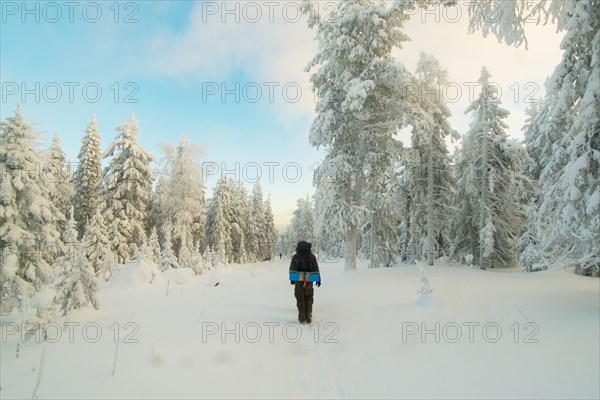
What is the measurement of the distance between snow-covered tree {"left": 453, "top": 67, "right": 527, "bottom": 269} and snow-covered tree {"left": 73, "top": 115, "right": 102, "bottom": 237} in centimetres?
2912

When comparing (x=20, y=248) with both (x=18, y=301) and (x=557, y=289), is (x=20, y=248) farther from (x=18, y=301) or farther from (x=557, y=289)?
(x=557, y=289)

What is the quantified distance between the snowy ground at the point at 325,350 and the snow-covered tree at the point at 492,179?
38.6 feet

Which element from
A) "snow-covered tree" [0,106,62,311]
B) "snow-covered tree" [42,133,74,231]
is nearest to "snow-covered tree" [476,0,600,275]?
"snow-covered tree" [0,106,62,311]

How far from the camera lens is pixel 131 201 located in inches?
1045

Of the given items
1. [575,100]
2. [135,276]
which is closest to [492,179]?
[575,100]

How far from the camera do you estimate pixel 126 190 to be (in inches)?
1033

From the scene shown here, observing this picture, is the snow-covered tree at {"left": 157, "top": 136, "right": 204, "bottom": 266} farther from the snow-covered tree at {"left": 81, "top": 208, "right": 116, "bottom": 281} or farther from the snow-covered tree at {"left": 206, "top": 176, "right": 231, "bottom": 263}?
the snow-covered tree at {"left": 206, "top": 176, "right": 231, "bottom": 263}

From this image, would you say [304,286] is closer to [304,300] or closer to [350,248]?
[304,300]

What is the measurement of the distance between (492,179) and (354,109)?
415 inches

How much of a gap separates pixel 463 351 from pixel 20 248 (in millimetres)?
12655

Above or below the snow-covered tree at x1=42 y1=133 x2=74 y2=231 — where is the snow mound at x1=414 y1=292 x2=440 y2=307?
below

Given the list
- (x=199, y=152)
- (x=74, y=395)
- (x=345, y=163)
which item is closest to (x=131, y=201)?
(x=199, y=152)

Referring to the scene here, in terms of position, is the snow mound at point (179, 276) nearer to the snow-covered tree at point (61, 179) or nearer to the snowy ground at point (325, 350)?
the snowy ground at point (325, 350)

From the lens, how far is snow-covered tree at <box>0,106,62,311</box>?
10412 millimetres
